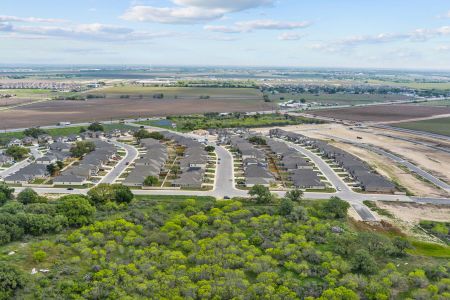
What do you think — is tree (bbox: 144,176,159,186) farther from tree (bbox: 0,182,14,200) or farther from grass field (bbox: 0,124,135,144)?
grass field (bbox: 0,124,135,144)

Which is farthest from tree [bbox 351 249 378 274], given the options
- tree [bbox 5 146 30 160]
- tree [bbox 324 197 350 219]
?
tree [bbox 5 146 30 160]

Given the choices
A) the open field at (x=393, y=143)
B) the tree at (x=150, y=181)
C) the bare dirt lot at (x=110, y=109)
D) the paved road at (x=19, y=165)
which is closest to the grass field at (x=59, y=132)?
the paved road at (x=19, y=165)

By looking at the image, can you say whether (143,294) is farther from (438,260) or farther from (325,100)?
(325,100)

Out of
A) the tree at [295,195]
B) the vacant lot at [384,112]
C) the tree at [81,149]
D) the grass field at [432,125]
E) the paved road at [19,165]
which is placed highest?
the vacant lot at [384,112]

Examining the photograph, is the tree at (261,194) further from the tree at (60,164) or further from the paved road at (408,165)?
the tree at (60,164)

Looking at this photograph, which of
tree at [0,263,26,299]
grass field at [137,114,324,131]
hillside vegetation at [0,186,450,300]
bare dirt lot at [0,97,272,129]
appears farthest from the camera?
bare dirt lot at [0,97,272,129]

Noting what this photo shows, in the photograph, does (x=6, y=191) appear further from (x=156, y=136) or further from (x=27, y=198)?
(x=156, y=136)
